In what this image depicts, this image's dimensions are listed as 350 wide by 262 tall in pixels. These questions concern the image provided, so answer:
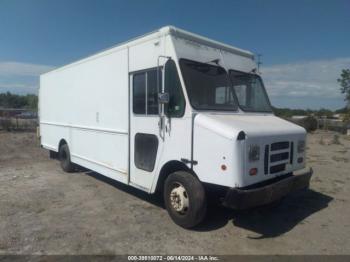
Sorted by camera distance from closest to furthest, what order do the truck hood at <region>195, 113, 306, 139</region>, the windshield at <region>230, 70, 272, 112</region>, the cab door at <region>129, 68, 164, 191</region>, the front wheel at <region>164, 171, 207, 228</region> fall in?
the truck hood at <region>195, 113, 306, 139</region>
the front wheel at <region>164, 171, 207, 228</region>
the cab door at <region>129, 68, 164, 191</region>
the windshield at <region>230, 70, 272, 112</region>

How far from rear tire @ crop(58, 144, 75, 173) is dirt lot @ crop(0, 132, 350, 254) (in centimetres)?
90

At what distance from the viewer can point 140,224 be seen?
4949 millimetres

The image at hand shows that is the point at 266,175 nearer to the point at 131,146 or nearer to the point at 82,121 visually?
the point at 131,146

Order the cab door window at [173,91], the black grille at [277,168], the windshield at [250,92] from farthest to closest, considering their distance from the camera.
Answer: the windshield at [250,92] < the cab door window at [173,91] < the black grille at [277,168]

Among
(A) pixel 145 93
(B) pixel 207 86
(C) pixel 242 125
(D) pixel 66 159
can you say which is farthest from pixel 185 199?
(D) pixel 66 159

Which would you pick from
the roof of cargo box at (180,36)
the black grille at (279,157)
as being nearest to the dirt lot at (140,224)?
the black grille at (279,157)

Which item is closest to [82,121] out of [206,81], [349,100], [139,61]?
[139,61]

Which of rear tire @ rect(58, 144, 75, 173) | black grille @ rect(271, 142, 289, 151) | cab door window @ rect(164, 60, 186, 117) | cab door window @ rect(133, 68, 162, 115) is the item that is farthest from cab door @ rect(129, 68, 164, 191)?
rear tire @ rect(58, 144, 75, 173)

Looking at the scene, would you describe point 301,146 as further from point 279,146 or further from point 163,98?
point 163,98

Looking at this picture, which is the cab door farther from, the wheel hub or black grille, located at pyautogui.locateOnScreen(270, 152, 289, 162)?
black grille, located at pyautogui.locateOnScreen(270, 152, 289, 162)

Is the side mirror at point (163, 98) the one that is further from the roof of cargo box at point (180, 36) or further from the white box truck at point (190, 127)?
the roof of cargo box at point (180, 36)

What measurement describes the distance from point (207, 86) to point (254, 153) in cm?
142

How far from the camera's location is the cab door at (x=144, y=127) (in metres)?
5.18

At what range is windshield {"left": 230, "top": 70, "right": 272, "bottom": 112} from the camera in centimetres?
542
